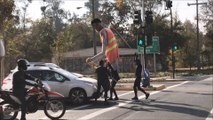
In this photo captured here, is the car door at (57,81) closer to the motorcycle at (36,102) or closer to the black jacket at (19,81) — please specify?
the motorcycle at (36,102)

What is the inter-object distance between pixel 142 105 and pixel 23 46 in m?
47.8

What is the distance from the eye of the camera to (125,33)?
7044 cm

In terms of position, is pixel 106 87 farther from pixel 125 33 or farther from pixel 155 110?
pixel 125 33

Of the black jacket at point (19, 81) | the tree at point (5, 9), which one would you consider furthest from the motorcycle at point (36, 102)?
the tree at point (5, 9)

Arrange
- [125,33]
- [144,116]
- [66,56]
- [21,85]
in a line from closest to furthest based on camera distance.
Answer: [21,85] < [144,116] < [66,56] < [125,33]

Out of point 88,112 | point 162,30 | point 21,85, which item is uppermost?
point 162,30

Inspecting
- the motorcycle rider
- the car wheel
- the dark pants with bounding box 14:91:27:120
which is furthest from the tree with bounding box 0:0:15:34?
the dark pants with bounding box 14:91:27:120

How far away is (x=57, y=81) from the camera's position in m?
16.7

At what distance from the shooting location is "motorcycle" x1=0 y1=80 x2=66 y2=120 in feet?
39.2

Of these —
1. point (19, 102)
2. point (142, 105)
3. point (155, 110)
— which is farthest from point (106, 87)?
point (19, 102)

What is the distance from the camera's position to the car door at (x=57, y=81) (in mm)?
16562

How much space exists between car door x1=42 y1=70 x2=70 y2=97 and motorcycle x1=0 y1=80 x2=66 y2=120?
3.83 meters

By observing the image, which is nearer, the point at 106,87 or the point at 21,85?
the point at 21,85

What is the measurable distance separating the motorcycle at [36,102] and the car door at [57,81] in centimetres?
383
